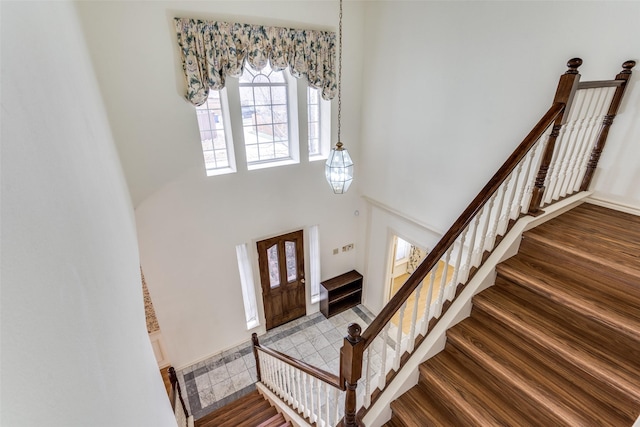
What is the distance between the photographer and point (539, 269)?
6.93 ft

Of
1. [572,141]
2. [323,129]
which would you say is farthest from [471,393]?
[323,129]

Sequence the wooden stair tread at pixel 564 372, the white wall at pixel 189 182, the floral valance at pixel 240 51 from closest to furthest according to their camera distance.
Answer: the wooden stair tread at pixel 564 372, the white wall at pixel 189 182, the floral valance at pixel 240 51

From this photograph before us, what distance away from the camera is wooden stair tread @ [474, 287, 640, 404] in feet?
4.98

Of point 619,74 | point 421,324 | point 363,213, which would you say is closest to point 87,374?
point 421,324

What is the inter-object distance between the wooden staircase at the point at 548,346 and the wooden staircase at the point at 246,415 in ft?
6.22

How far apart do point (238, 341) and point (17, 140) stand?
16.1ft

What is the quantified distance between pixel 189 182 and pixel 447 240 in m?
3.27

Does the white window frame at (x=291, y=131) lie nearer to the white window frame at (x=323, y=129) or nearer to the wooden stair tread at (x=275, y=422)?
the white window frame at (x=323, y=129)

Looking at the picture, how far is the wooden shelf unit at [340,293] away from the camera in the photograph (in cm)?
557

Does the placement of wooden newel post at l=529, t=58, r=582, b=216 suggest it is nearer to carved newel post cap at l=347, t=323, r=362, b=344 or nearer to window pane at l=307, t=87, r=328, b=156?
carved newel post cap at l=347, t=323, r=362, b=344

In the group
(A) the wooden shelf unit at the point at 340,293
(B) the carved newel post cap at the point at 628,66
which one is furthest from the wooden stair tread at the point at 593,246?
(A) the wooden shelf unit at the point at 340,293

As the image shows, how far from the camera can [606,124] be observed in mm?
2527

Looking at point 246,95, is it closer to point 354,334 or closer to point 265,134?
point 265,134

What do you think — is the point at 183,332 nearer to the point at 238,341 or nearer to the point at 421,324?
the point at 238,341
